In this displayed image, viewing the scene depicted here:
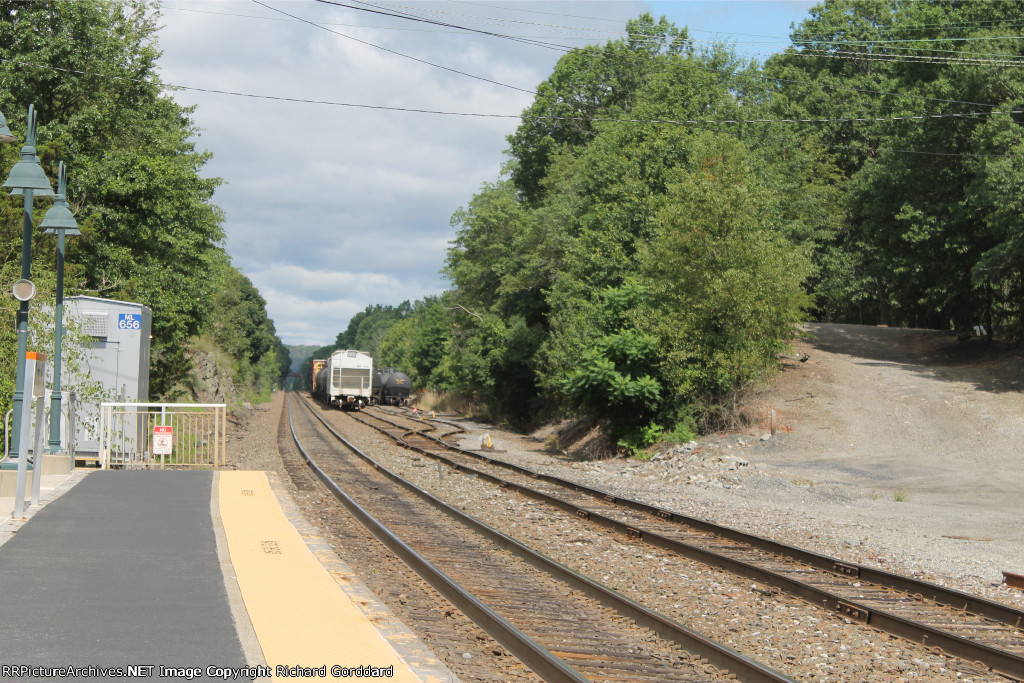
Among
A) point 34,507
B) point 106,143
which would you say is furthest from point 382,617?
point 106,143

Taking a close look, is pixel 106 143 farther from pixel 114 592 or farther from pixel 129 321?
pixel 114 592

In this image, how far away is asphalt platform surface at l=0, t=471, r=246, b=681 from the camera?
584 cm

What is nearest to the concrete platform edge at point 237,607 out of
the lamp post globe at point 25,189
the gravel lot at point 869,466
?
the lamp post globe at point 25,189

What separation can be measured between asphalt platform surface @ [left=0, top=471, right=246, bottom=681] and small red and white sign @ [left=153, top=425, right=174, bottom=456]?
577 centimetres

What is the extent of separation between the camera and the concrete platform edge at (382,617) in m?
6.08

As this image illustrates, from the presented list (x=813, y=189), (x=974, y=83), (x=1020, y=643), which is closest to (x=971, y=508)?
(x=1020, y=643)

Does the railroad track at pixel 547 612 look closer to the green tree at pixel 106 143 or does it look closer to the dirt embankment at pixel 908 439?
the dirt embankment at pixel 908 439

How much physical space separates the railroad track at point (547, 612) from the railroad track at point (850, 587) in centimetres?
210

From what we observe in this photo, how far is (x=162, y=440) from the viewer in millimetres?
18562

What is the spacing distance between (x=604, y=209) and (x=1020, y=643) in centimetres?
2843

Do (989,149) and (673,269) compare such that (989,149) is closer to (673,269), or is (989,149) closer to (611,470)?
(673,269)

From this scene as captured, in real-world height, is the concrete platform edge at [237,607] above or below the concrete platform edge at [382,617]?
above

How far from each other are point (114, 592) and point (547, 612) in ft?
13.0

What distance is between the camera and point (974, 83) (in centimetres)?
3062
